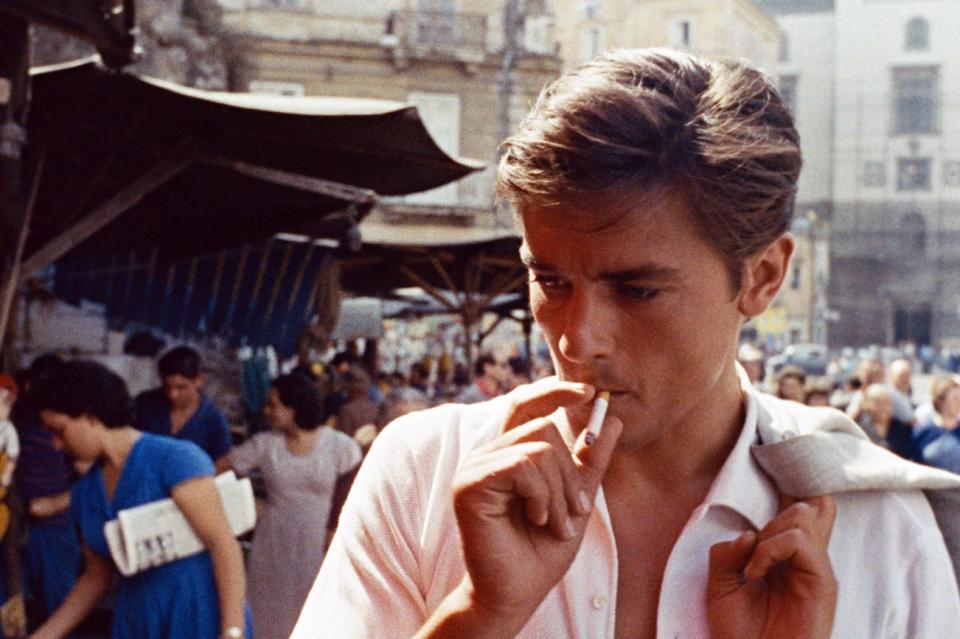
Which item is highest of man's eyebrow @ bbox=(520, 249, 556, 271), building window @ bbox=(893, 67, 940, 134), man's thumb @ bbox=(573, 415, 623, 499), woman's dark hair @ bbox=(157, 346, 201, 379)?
building window @ bbox=(893, 67, 940, 134)

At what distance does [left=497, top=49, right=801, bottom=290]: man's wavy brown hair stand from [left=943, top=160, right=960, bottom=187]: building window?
6003 cm

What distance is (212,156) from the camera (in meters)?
5.89

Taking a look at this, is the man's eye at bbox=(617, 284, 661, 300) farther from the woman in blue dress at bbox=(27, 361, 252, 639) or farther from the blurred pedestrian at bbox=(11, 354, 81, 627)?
the blurred pedestrian at bbox=(11, 354, 81, 627)

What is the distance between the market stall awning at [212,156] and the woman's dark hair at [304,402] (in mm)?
1123

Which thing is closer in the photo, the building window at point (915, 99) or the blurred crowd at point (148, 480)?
the blurred crowd at point (148, 480)

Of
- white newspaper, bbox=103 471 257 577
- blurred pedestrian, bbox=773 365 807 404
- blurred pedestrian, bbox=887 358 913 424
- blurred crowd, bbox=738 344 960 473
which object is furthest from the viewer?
blurred pedestrian, bbox=773 365 807 404

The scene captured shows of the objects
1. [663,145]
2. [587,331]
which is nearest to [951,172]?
[663,145]

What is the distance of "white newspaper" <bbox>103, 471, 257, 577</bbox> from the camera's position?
11.9 ft

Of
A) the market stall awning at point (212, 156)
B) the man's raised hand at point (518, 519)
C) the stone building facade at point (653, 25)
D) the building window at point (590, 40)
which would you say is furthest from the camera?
the stone building facade at point (653, 25)

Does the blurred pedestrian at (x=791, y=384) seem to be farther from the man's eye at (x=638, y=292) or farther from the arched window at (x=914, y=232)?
the arched window at (x=914, y=232)

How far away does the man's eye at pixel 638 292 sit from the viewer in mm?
1484

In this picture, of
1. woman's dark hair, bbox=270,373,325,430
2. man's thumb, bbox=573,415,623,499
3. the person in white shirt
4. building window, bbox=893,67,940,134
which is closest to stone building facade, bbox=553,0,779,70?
building window, bbox=893,67,940,134

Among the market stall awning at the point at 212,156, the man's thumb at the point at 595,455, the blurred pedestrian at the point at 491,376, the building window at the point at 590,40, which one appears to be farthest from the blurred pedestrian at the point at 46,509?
the building window at the point at 590,40

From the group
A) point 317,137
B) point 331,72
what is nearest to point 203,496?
point 317,137
